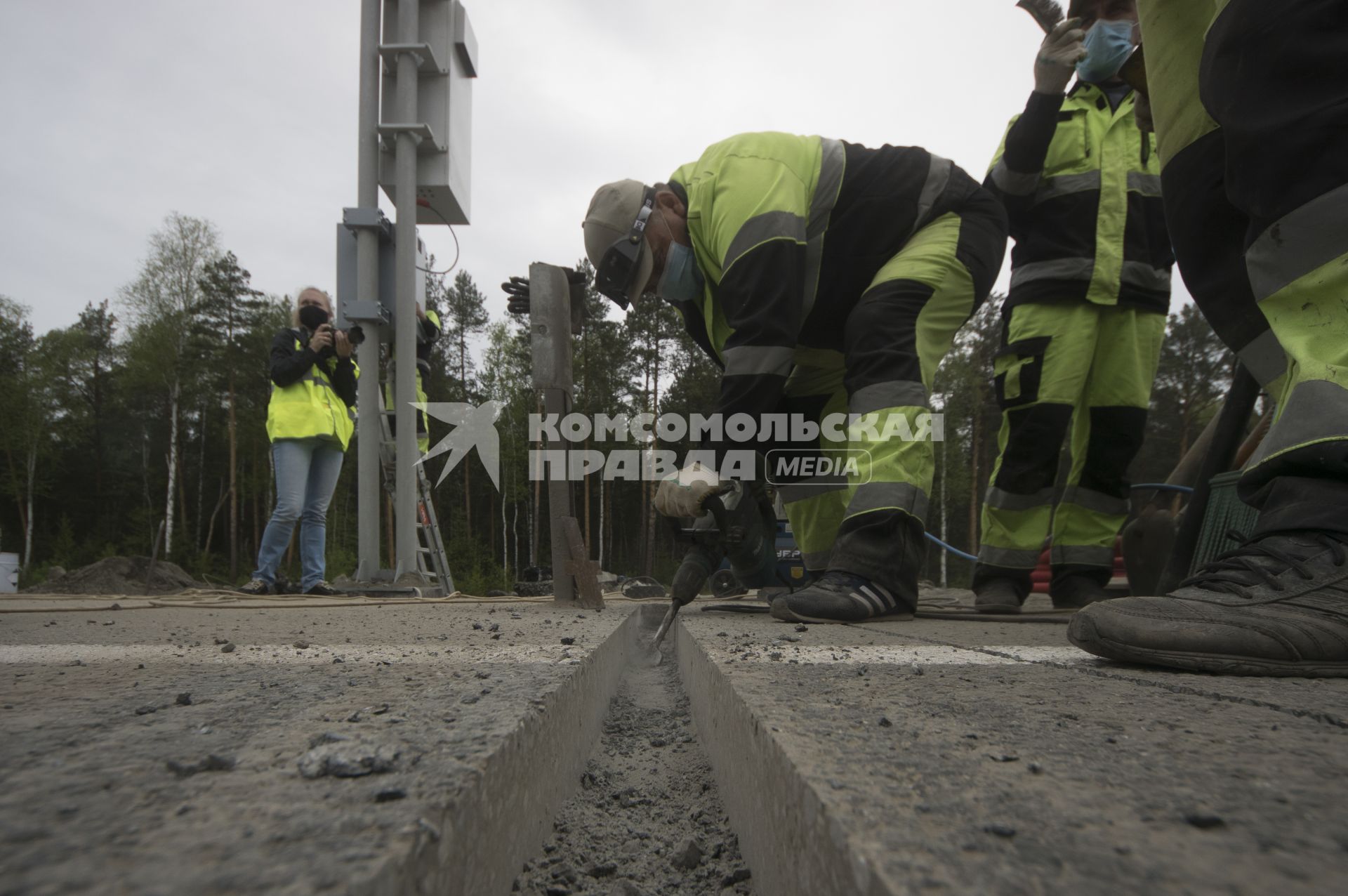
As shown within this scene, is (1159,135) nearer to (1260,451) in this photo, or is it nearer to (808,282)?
(1260,451)

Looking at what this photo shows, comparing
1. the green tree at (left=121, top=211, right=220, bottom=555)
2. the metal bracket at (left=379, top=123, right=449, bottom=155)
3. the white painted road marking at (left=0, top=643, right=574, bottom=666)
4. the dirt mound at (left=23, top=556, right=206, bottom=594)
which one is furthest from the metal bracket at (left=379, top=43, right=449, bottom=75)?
the green tree at (left=121, top=211, right=220, bottom=555)

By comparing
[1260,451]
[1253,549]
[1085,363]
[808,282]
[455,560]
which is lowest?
[455,560]

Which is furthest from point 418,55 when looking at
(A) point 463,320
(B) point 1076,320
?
(A) point 463,320

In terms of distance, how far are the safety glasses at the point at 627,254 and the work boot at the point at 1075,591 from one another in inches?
82.4

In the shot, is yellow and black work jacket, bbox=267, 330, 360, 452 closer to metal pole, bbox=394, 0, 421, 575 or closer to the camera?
the camera

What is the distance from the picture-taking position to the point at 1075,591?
2.81 meters

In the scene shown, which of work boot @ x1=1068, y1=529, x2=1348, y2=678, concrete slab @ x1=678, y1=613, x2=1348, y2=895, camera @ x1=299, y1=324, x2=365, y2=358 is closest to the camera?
concrete slab @ x1=678, y1=613, x2=1348, y2=895

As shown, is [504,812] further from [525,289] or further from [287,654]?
[525,289]

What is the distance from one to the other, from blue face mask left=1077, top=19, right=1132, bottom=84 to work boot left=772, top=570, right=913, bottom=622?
2349 mm

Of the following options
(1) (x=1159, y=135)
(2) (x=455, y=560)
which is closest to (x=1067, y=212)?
(1) (x=1159, y=135)

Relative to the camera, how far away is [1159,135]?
1565 mm

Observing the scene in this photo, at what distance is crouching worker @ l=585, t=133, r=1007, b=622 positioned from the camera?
6.89ft

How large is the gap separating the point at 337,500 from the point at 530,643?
27.0 m

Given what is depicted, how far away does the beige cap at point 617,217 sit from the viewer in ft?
9.07
